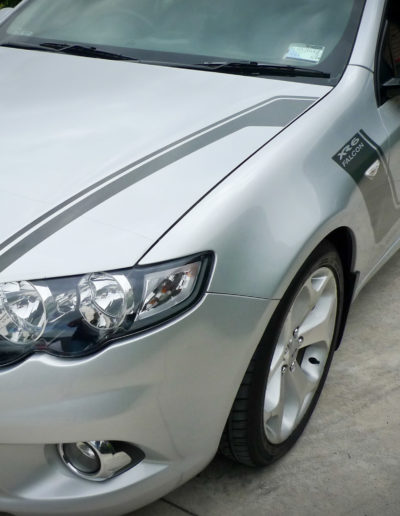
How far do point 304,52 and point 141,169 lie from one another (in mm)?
873

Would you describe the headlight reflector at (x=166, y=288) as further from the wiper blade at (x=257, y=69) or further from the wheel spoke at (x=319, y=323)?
the wiper blade at (x=257, y=69)

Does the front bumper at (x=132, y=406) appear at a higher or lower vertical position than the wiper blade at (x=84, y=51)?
lower

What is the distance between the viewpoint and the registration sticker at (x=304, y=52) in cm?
250

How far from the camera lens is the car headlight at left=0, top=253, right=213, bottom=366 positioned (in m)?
1.65

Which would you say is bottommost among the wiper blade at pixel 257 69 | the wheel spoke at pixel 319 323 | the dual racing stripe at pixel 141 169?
the wheel spoke at pixel 319 323

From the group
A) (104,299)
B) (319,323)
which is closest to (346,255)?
(319,323)

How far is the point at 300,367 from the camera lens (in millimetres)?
2365

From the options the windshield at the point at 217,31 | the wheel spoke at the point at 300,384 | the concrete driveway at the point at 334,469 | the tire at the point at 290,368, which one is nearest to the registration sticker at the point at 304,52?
the windshield at the point at 217,31

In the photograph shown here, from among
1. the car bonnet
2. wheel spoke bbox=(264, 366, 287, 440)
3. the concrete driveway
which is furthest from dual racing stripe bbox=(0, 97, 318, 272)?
the concrete driveway

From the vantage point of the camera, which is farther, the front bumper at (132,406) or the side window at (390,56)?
the side window at (390,56)

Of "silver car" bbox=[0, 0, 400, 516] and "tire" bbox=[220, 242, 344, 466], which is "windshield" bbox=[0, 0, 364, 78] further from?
"tire" bbox=[220, 242, 344, 466]

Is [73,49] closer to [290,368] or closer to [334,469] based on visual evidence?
[290,368]

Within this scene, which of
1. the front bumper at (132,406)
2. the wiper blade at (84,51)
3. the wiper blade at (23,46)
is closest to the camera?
the front bumper at (132,406)

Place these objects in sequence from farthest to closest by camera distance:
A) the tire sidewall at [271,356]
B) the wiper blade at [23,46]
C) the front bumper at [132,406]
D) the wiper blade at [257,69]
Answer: the wiper blade at [23,46]
the wiper blade at [257,69]
the tire sidewall at [271,356]
the front bumper at [132,406]
